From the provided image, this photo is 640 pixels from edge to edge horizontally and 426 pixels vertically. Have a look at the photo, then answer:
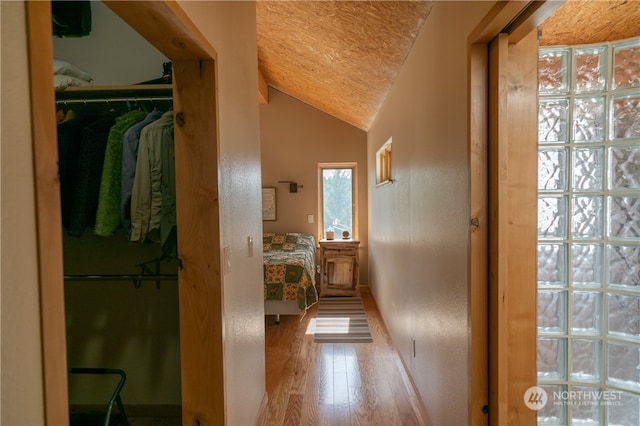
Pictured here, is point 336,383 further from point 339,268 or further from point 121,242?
point 339,268

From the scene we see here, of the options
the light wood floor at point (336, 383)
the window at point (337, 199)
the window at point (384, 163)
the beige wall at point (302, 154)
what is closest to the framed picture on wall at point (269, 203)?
the beige wall at point (302, 154)

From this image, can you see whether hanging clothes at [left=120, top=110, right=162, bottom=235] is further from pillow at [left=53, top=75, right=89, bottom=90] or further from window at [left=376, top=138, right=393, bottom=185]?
window at [left=376, top=138, right=393, bottom=185]

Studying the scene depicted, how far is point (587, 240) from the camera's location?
1376 mm

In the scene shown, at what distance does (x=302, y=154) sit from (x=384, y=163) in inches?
80.7

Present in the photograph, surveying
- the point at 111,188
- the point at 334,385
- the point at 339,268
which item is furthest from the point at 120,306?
the point at 339,268

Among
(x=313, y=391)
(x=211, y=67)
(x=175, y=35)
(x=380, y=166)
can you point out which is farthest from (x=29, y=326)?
(x=380, y=166)

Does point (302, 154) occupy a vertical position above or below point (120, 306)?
above

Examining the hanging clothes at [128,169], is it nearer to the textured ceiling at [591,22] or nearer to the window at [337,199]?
the textured ceiling at [591,22]

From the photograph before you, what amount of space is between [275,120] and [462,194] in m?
4.45

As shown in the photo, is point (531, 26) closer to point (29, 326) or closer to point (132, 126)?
point (29, 326)

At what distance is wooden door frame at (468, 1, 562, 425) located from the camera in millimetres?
1126

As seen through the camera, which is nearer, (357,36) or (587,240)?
(587,240)

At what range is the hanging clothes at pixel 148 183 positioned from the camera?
4.50 ft

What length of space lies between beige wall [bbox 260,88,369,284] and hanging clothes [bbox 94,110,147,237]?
380 cm
